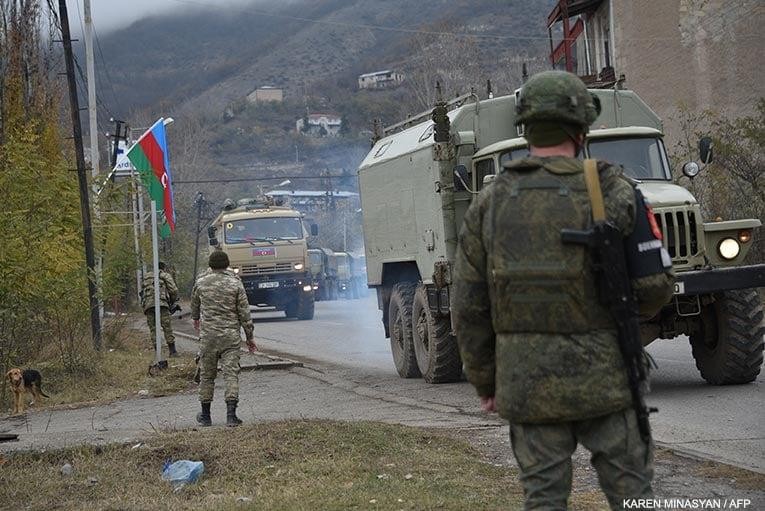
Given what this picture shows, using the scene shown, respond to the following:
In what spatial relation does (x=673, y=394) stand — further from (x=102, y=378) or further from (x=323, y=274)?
(x=323, y=274)

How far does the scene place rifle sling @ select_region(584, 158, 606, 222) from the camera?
158 inches

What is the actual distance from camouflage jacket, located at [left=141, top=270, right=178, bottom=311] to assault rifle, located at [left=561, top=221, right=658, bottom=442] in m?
16.6

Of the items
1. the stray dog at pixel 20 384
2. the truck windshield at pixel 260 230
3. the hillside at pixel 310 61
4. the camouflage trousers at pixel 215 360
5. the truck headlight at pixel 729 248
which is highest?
the hillside at pixel 310 61

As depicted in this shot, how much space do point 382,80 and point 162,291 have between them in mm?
133947

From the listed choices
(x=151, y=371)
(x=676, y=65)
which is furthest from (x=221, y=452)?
(x=676, y=65)

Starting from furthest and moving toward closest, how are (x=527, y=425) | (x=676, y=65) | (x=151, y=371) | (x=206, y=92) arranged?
(x=206, y=92)
(x=676, y=65)
(x=151, y=371)
(x=527, y=425)

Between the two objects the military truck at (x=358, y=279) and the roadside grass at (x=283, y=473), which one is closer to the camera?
the roadside grass at (x=283, y=473)

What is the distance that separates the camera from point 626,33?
132ft

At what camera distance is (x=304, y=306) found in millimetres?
34281

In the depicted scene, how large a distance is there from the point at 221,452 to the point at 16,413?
609cm

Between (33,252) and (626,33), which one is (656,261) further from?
(626,33)

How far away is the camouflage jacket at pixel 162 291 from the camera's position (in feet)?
66.5

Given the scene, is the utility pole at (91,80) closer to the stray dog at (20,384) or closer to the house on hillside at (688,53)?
the stray dog at (20,384)

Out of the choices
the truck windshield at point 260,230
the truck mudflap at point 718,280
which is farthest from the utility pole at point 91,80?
the truck mudflap at point 718,280
